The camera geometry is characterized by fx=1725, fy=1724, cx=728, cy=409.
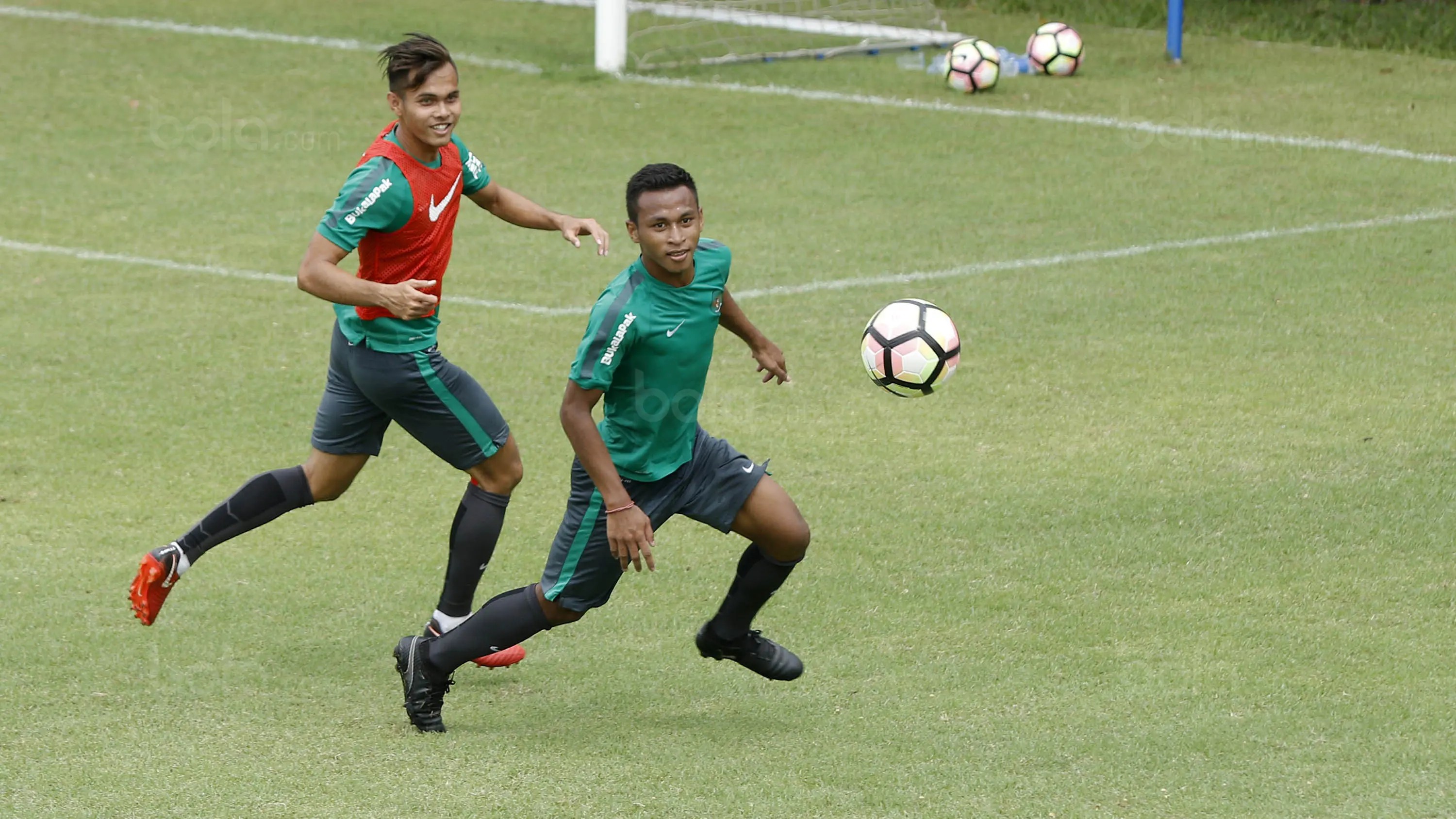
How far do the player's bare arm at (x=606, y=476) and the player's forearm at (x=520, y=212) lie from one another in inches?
49.2

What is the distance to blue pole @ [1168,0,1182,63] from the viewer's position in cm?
1538

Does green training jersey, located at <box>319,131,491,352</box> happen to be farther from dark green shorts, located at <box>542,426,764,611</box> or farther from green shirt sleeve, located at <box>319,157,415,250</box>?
dark green shorts, located at <box>542,426,764,611</box>

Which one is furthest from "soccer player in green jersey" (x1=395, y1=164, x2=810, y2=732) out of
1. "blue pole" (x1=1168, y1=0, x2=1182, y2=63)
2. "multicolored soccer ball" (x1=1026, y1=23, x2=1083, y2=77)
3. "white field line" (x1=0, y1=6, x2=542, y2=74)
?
"blue pole" (x1=1168, y1=0, x2=1182, y2=63)

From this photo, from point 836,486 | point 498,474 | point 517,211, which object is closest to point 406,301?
point 498,474

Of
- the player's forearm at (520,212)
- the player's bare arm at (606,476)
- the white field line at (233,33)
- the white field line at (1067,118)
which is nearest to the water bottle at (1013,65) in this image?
the white field line at (1067,118)

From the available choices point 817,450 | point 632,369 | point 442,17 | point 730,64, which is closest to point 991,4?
point 730,64

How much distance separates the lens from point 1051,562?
6172 mm

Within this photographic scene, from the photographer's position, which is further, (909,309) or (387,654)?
A: (909,309)

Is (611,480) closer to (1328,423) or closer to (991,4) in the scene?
(1328,423)

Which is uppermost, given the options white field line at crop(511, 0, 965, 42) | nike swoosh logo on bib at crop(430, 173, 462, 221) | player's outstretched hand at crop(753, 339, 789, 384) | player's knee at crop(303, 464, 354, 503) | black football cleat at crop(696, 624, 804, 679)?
white field line at crop(511, 0, 965, 42)

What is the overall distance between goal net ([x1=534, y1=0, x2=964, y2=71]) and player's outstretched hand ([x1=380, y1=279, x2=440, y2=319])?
11001 mm

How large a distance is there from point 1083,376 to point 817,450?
158cm

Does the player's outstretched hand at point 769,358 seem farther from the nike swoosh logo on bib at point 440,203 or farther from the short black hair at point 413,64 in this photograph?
the short black hair at point 413,64

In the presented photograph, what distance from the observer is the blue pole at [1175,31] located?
→ 1538 cm
